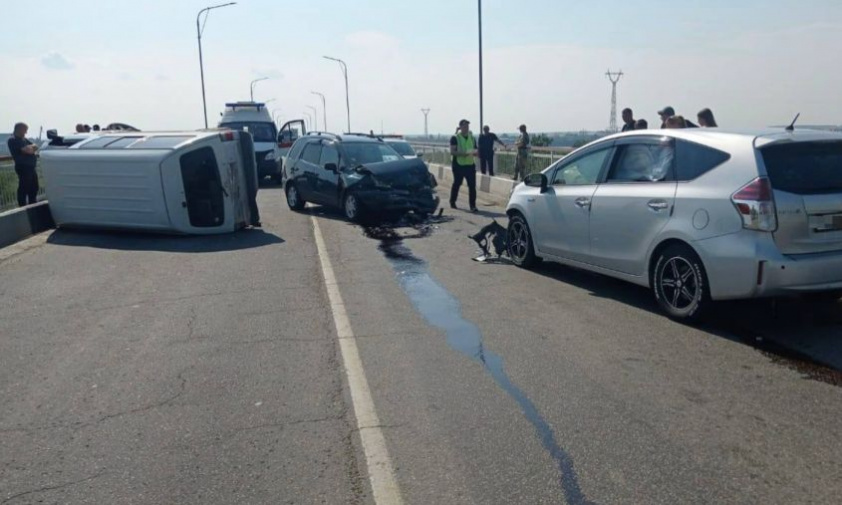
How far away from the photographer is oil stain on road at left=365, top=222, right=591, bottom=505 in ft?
13.1

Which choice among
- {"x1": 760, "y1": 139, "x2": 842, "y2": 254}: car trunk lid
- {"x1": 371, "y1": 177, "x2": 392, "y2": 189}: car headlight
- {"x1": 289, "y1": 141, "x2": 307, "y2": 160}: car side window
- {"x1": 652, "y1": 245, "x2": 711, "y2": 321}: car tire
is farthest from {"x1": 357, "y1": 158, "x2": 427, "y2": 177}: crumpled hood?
{"x1": 760, "y1": 139, "x2": 842, "y2": 254}: car trunk lid

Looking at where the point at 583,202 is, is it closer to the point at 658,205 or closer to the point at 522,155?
the point at 658,205

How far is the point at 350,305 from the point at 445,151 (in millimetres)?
24781

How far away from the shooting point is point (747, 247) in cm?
595

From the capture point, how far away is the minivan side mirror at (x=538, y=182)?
8755mm

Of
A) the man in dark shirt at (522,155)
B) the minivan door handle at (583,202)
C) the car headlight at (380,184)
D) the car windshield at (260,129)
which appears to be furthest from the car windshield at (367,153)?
the car windshield at (260,129)

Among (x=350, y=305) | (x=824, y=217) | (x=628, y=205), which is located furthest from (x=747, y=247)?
(x=350, y=305)

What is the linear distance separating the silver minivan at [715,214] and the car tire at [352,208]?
7302mm

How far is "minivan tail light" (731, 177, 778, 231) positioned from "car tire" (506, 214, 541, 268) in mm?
3345

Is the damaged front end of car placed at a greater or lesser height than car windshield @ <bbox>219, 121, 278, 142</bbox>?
lesser

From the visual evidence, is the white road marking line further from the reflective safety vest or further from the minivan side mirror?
the reflective safety vest

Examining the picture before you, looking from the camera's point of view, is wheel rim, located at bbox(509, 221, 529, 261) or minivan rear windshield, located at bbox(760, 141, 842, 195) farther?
wheel rim, located at bbox(509, 221, 529, 261)

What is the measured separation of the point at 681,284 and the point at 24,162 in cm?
1238

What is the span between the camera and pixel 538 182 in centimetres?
894
